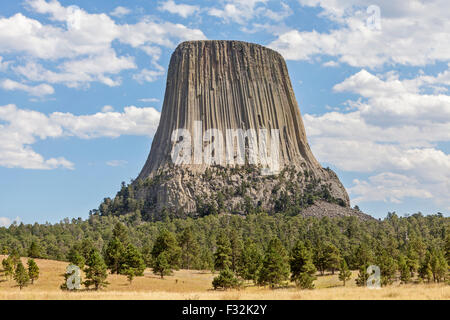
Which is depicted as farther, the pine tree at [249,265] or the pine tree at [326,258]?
the pine tree at [326,258]

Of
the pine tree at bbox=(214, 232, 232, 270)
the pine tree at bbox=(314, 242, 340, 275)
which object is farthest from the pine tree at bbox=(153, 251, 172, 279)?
the pine tree at bbox=(314, 242, 340, 275)

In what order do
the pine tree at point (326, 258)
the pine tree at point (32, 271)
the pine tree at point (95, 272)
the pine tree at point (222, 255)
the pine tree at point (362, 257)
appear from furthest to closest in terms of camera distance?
the pine tree at point (326, 258)
the pine tree at point (222, 255)
the pine tree at point (362, 257)
the pine tree at point (32, 271)
the pine tree at point (95, 272)

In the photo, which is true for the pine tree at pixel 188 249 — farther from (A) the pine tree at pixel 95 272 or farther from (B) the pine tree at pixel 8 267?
(A) the pine tree at pixel 95 272

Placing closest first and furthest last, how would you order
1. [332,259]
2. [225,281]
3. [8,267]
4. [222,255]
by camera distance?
[225,281]
[8,267]
[222,255]
[332,259]

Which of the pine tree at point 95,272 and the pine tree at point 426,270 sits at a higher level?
the pine tree at point 95,272

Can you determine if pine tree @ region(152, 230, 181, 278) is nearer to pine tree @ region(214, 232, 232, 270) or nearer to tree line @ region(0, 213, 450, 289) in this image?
tree line @ region(0, 213, 450, 289)

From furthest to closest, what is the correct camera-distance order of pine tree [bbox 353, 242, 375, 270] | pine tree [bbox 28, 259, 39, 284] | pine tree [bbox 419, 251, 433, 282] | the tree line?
pine tree [bbox 353, 242, 375, 270] < pine tree [bbox 419, 251, 433, 282] < the tree line < pine tree [bbox 28, 259, 39, 284]

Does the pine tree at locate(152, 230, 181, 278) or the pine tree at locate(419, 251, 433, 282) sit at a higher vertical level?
the pine tree at locate(152, 230, 181, 278)

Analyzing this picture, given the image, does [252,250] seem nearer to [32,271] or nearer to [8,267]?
[32,271]

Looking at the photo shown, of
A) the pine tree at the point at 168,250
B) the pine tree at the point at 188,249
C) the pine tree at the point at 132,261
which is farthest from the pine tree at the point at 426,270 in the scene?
the pine tree at the point at 188,249

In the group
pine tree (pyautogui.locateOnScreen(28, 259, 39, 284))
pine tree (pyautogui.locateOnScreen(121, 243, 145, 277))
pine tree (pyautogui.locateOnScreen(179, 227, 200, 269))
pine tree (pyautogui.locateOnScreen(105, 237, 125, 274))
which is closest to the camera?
pine tree (pyautogui.locateOnScreen(28, 259, 39, 284))

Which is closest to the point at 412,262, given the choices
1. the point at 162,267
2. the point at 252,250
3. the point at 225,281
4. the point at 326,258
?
the point at 326,258

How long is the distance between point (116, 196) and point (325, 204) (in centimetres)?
8368

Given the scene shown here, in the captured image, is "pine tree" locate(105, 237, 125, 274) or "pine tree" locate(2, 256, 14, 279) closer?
"pine tree" locate(2, 256, 14, 279)
